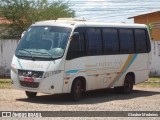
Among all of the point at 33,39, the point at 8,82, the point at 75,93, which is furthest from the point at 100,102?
the point at 8,82

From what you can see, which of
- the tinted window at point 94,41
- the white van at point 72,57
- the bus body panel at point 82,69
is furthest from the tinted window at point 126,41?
the tinted window at point 94,41

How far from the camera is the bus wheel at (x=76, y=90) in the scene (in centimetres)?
1579

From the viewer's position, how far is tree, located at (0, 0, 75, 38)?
32719 mm

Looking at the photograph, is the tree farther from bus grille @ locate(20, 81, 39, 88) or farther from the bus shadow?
bus grille @ locate(20, 81, 39, 88)

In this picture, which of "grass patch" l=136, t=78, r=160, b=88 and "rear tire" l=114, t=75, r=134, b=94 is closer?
"rear tire" l=114, t=75, r=134, b=94

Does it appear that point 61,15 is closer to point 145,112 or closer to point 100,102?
point 100,102

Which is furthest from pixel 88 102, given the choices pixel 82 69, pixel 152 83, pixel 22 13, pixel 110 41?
pixel 22 13

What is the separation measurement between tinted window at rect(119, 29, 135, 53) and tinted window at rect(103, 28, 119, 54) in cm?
33

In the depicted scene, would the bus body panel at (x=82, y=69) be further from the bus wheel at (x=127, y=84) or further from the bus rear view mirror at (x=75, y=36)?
the bus wheel at (x=127, y=84)

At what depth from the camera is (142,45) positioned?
19672mm

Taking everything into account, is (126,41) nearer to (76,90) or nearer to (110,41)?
(110,41)

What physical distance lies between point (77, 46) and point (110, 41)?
86.4 inches

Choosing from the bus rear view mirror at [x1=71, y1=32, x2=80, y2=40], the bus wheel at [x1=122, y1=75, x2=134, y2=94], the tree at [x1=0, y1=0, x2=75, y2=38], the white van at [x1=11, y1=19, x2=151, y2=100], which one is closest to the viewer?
the white van at [x1=11, y1=19, x2=151, y2=100]

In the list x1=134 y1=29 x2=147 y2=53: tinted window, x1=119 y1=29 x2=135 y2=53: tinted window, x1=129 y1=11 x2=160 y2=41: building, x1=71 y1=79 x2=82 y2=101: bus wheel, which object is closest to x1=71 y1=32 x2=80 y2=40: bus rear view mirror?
x1=71 y1=79 x2=82 y2=101: bus wheel
